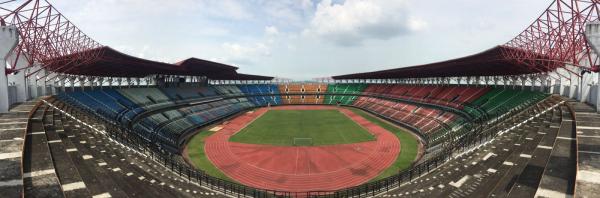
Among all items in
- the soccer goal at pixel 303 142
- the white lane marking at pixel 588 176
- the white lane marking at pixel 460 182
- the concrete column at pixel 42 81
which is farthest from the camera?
the soccer goal at pixel 303 142

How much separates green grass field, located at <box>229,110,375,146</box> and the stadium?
15.7 inches

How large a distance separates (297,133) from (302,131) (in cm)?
181

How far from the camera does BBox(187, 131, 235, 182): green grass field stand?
2992 cm

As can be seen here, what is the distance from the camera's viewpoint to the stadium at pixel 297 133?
17.5 metres

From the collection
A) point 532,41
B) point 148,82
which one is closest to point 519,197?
point 532,41

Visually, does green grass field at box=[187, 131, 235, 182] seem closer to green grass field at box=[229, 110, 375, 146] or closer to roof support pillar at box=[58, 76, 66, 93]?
green grass field at box=[229, 110, 375, 146]

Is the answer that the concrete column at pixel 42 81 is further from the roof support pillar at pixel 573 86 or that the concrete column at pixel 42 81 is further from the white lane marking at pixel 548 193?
the roof support pillar at pixel 573 86

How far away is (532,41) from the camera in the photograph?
38156 millimetres

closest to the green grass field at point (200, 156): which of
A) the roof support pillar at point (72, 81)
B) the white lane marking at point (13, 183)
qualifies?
the white lane marking at point (13, 183)

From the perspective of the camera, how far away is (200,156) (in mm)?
35781

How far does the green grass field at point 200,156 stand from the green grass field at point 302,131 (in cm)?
524

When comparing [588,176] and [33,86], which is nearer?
[588,176]

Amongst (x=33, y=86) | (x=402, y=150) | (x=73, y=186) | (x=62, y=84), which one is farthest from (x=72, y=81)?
(x=402, y=150)

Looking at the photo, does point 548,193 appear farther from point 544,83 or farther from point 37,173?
point 544,83
